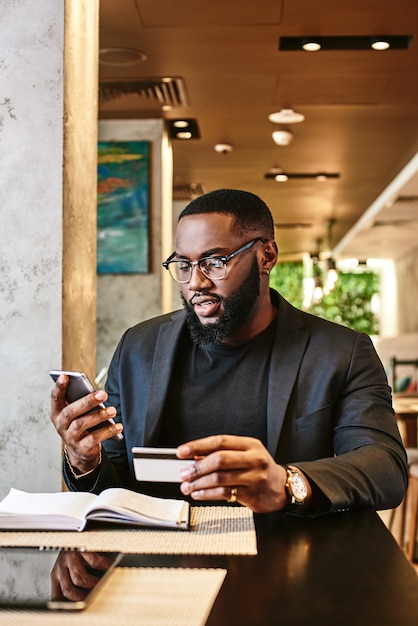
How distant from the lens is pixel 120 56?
5.26 m

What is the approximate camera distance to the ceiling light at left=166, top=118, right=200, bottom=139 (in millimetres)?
6855

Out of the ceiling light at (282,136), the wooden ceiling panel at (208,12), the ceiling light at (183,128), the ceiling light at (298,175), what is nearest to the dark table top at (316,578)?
the wooden ceiling panel at (208,12)

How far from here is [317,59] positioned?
5.23 m

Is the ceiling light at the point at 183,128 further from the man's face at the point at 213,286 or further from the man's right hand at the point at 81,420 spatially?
the man's right hand at the point at 81,420

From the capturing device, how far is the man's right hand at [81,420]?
1.65 metres

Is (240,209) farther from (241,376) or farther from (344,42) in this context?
(344,42)

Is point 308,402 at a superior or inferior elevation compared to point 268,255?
inferior

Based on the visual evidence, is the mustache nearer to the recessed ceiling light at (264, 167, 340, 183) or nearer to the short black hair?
the short black hair

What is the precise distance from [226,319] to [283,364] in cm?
17

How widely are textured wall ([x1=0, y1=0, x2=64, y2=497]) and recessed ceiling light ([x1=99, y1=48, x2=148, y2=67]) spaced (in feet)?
9.23

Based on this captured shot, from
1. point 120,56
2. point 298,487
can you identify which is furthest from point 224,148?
point 298,487

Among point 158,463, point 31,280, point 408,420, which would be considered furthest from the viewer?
point 408,420

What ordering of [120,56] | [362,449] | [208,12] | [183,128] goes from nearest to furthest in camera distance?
[362,449]
[208,12]
[120,56]
[183,128]

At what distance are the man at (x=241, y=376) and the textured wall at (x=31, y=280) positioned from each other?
13.2 inches
